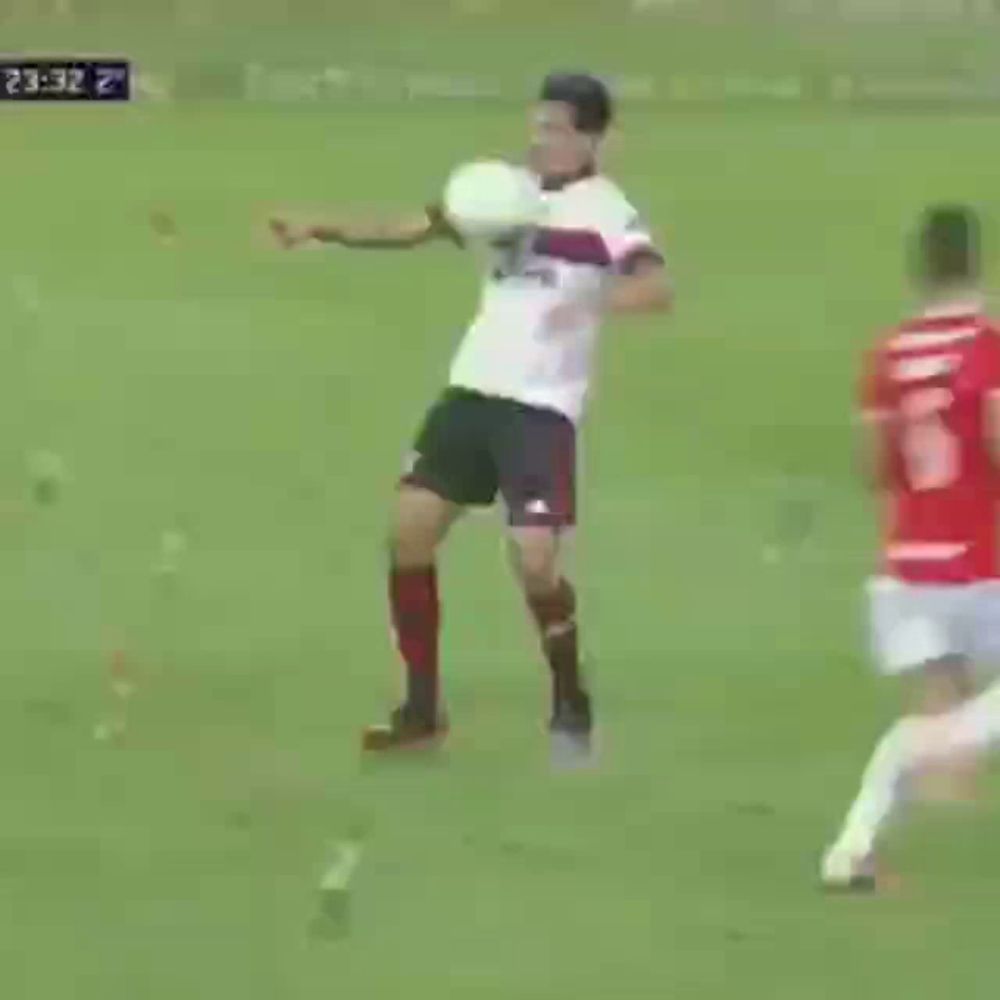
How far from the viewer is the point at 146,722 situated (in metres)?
10.1

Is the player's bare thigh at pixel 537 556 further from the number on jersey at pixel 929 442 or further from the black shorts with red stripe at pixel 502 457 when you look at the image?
the number on jersey at pixel 929 442

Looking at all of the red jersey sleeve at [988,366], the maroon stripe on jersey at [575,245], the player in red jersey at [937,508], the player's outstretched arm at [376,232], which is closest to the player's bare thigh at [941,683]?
the player in red jersey at [937,508]

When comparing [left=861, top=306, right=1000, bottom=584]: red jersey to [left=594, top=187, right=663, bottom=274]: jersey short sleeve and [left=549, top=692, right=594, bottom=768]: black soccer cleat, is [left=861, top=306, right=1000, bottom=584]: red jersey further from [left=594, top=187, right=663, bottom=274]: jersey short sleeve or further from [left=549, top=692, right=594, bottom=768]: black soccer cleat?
[left=549, top=692, right=594, bottom=768]: black soccer cleat

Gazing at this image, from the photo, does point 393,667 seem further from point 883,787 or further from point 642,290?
point 883,787

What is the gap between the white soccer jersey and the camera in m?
9.41

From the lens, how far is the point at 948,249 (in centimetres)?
794

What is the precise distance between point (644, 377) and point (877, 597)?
9.70 metres

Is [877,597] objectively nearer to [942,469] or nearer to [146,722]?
[942,469]

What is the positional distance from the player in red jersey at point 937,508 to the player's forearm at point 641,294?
121cm

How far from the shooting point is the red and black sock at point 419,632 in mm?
9750

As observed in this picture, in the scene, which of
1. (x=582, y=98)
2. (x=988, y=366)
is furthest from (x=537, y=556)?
(x=988, y=366)

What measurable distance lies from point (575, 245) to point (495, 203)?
25 cm

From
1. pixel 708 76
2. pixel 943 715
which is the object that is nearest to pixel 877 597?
pixel 943 715

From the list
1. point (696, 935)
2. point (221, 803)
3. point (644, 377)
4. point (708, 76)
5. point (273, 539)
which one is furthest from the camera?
point (708, 76)
